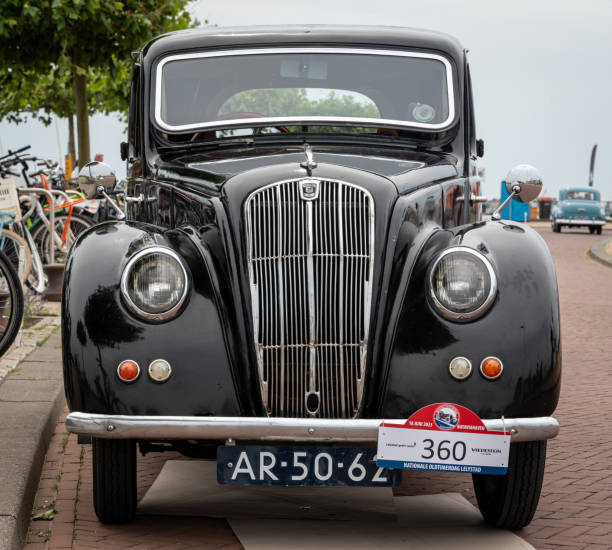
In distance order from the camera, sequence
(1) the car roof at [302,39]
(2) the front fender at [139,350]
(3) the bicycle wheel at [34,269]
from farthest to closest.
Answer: (3) the bicycle wheel at [34,269]
(1) the car roof at [302,39]
(2) the front fender at [139,350]

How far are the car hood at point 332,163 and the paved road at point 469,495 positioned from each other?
1.36 meters

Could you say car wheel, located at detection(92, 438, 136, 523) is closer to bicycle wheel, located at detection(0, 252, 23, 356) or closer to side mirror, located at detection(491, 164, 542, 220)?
side mirror, located at detection(491, 164, 542, 220)

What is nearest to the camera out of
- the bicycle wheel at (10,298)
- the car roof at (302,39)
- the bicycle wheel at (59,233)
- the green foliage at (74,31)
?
the car roof at (302,39)

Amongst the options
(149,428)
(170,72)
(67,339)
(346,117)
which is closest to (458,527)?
(149,428)

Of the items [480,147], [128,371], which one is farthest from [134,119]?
[128,371]

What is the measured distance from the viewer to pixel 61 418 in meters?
6.31

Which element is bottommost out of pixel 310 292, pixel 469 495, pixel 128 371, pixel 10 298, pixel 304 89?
pixel 469 495

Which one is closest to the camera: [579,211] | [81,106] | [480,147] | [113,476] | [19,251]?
[113,476]

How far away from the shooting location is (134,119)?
5.57 meters

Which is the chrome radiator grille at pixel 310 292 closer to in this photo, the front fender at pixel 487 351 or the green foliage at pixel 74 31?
the front fender at pixel 487 351

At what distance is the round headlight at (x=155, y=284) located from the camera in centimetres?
385

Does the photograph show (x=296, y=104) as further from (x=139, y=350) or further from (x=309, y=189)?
(x=139, y=350)

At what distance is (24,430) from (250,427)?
6.51 ft

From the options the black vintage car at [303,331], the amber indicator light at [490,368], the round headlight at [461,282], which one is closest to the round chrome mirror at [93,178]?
the black vintage car at [303,331]
